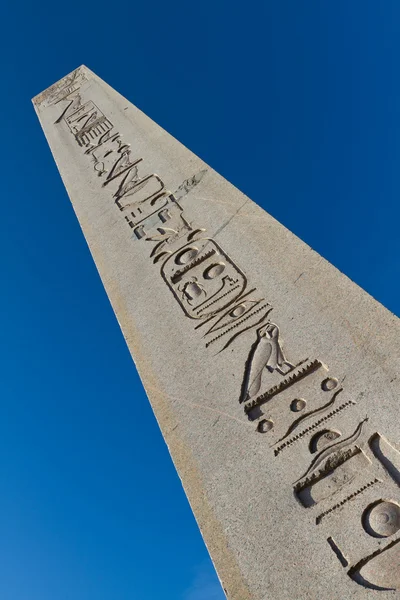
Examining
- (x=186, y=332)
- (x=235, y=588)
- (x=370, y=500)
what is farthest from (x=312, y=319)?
(x=235, y=588)

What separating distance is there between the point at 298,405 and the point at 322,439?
19 cm

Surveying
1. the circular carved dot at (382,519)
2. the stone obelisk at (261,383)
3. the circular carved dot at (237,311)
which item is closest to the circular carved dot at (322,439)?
the stone obelisk at (261,383)

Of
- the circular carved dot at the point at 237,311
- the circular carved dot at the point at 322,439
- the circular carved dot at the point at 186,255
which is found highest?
the circular carved dot at the point at 186,255

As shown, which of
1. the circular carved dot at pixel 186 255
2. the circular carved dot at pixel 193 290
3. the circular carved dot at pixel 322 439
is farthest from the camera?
the circular carved dot at pixel 186 255

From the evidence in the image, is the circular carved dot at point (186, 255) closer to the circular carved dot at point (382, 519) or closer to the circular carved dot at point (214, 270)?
the circular carved dot at point (214, 270)

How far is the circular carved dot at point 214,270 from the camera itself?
131 inches

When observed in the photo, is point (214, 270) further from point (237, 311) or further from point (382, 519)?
point (382, 519)

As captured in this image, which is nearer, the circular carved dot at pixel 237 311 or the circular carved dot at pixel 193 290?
the circular carved dot at pixel 237 311

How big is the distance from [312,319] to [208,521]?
891mm

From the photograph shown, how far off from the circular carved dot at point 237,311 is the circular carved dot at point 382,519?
1.13m

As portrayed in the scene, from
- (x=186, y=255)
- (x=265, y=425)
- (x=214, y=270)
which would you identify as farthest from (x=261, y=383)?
(x=186, y=255)

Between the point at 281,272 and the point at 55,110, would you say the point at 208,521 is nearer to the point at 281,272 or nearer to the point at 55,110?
the point at 281,272

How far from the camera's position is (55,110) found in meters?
6.26

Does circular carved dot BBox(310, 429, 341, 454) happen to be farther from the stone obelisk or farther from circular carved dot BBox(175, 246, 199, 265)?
circular carved dot BBox(175, 246, 199, 265)
